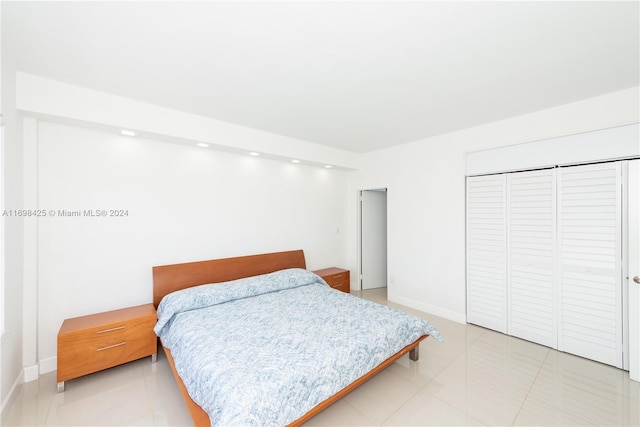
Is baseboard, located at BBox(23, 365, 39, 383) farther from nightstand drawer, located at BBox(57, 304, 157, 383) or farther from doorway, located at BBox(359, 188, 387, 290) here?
doorway, located at BBox(359, 188, 387, 290)

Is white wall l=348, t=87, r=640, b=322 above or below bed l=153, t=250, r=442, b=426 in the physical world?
above

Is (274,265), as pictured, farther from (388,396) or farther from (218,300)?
(388,396)

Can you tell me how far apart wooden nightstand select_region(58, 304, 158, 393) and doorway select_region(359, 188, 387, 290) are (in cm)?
348

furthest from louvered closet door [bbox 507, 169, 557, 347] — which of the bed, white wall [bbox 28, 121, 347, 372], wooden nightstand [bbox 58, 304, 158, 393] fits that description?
wooden nightstand [bbox 58, 304, 158, 393]

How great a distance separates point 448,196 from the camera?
3639 mm

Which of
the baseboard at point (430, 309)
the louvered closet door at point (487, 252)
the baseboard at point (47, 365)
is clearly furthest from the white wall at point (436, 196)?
the baseboard at point (47, 365)

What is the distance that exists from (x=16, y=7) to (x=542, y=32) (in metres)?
3.10

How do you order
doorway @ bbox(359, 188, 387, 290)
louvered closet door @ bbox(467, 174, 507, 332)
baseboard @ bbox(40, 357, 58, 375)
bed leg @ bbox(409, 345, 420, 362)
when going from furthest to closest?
Result: doorway @ bbox(359, 188, 387, 290), louvered closet door @ bbox(467, 174, 507, 332), bed leg @ bbox(409, 345, 420, 362), baseboard @ bbox(40, 357, 58, 375)

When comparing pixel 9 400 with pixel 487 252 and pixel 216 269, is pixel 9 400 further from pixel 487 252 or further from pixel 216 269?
pixel 487 252

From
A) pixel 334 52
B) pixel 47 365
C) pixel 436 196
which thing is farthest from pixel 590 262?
pixel 47 365

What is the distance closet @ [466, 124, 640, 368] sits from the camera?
2.48 m

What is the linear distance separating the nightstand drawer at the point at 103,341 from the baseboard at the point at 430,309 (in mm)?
3374

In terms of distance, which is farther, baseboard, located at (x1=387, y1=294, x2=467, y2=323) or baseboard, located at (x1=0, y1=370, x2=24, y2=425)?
baseboard, located at (x1=387, y1=294, x2=467, y2=323)

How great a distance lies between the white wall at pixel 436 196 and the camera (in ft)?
9.39
